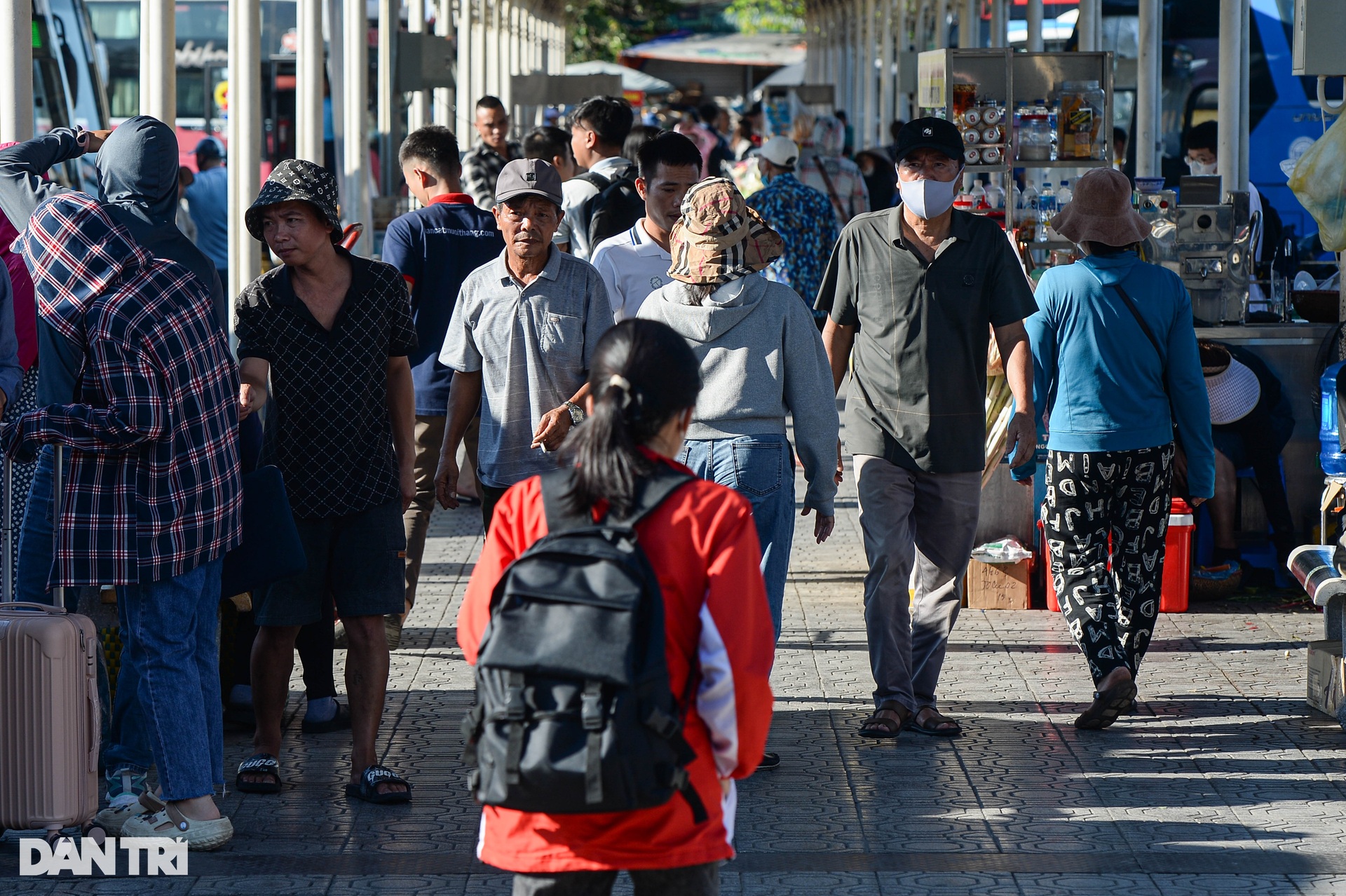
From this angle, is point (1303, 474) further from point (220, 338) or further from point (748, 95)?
point (748, 95)

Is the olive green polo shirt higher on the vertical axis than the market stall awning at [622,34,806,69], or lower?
lower

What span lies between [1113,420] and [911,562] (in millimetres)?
838

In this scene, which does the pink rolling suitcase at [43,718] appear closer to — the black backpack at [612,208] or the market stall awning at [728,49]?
the black backpack at [612,208]

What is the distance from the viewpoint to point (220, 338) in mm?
4613

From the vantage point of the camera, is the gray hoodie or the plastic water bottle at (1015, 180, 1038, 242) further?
the plastic water bottle at (1015, 180, 1038, 242)

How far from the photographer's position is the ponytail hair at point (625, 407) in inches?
110

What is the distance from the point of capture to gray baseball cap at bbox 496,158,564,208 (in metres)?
5.38

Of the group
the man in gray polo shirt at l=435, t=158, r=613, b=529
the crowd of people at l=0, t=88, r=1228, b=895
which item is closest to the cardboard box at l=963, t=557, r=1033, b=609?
the crowd of people at l=0, t=88, r=1228, b=895

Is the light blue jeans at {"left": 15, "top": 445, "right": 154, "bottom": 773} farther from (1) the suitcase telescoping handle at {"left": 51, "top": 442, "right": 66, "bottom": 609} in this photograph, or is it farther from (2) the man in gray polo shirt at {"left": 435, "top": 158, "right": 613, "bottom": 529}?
(2) the man in gray polo shirt at {"left": 435, "top": 158, "right": 613, "bottom": 529}

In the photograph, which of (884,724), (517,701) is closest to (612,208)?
(884,724)

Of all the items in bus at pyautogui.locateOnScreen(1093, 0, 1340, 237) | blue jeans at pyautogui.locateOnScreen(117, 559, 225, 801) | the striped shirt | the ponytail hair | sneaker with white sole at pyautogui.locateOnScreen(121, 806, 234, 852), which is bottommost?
sneaker with white sole at pyautogui.locateOnScreen(121, 806, 234, 852)

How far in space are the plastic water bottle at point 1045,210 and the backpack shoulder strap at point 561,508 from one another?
5686 millimetres

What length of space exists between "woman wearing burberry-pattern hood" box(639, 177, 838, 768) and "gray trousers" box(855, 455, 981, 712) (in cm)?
60

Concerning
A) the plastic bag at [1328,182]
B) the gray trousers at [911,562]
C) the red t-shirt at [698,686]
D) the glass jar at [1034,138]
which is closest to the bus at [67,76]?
the glass jar at [1034,138]
